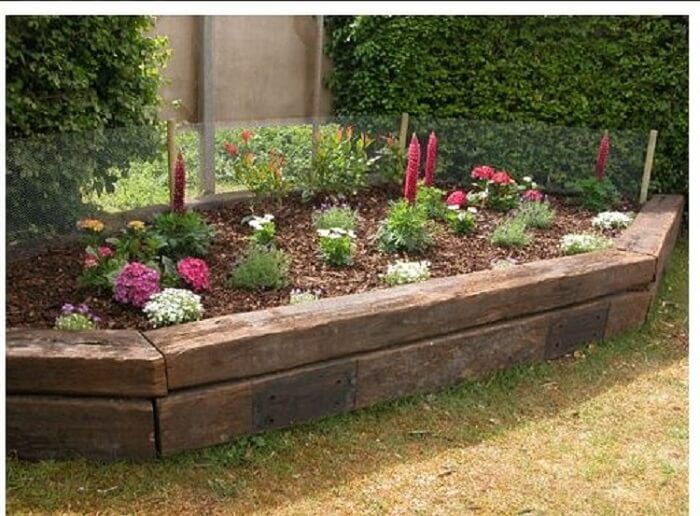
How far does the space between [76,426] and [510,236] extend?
2953 mm

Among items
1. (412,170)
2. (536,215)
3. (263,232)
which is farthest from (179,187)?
(536,215)

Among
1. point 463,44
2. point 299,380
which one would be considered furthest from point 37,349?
point 463,44

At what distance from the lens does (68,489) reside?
3000 mm

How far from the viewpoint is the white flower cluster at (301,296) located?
153 inches

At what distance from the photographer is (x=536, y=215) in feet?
18.0

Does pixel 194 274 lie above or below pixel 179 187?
below

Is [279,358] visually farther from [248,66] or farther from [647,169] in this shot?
[647,169]

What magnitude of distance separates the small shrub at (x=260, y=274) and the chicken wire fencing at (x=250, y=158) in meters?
0.95

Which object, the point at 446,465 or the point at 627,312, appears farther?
the point at 627,312

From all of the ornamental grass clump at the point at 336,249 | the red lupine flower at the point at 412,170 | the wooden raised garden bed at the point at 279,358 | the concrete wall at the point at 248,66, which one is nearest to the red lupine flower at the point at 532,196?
the red lupine flower at the point at 412,170

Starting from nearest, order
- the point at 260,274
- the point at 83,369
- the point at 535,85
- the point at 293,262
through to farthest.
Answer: the point at 83,369 → the point at 260,274 → the point at 293,262 → the point at 535,85

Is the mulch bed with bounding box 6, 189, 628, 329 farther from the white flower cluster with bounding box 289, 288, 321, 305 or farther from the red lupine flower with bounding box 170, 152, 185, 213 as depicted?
the red lupine flower with bounding box 170, 152, 185, 213

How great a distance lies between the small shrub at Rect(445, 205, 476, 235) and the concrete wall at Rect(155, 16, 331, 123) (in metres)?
2.12

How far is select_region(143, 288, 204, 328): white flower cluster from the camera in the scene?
3.57m
